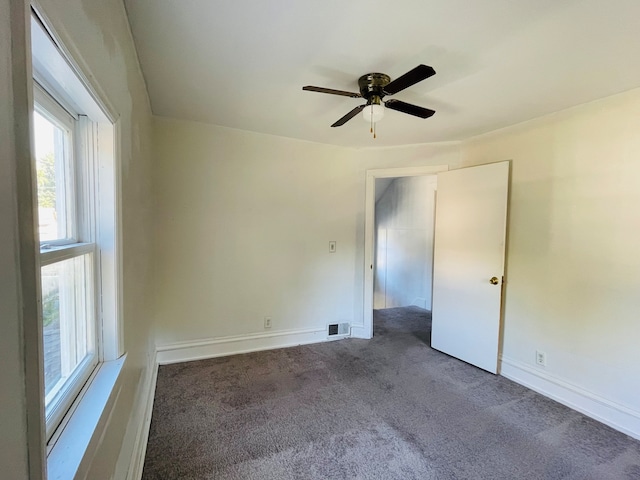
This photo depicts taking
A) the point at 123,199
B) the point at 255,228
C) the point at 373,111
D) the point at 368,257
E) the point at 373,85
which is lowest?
the point at 368,257

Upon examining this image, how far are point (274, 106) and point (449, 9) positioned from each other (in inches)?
57.1

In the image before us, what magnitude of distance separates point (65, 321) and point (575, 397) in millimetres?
3280

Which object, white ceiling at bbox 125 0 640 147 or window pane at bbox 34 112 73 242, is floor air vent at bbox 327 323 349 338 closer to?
white ceiling at bbox 125 0 640 147

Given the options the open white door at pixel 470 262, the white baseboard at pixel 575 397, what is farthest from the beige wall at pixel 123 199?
the white baseboard at pixel 575 397

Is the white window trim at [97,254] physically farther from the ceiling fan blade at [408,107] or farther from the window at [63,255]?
the ceiling fan blade at [408,107]

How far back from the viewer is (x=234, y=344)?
123 inches

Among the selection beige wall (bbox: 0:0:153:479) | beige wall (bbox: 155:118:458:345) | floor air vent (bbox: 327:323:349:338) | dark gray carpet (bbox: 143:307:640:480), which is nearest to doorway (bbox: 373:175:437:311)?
beige wall (bbox: 155:118:458:345)

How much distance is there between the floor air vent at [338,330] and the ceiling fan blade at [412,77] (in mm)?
2641

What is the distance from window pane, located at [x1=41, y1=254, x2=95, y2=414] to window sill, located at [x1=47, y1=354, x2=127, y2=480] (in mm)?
78

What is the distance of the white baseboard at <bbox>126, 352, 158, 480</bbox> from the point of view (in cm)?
152

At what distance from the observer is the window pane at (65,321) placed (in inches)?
35.1

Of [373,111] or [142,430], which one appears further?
[373,111]

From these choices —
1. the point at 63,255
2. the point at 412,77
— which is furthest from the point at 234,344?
the point at 412,77

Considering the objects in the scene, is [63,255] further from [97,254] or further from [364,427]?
[364,427]
